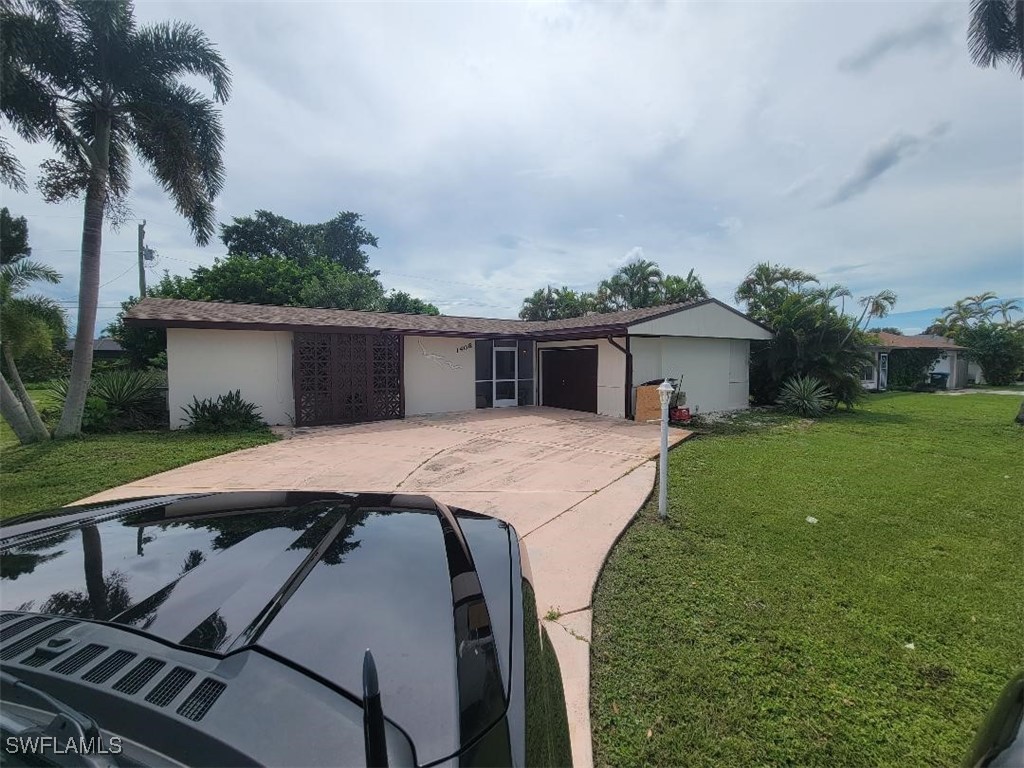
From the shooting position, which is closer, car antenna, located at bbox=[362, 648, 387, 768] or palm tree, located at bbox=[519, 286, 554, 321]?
car antenna, located at bbox=[362, 648, 387, 768]

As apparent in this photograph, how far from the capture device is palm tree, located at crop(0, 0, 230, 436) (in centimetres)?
873

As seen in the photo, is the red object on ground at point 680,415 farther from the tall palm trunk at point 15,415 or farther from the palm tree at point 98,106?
the tall palm trunk at point 15,415

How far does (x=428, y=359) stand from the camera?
1366cm

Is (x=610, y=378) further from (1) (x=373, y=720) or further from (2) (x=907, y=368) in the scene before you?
(2) (x=907, y=368)

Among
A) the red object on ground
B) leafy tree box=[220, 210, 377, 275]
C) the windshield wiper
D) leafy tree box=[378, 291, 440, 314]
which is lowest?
the red object on ground

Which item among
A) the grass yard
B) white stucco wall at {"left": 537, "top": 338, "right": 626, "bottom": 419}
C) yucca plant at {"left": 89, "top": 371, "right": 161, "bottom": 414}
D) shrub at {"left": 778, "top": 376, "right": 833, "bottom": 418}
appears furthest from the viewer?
shrub at {"left": 778, "top": 376, "right": 833, "bottom": 418}

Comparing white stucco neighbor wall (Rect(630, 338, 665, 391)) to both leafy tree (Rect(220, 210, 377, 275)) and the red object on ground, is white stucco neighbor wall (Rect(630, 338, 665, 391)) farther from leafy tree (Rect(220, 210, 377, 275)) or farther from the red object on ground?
leafy tree (Rect(220, 210, 377, 275))

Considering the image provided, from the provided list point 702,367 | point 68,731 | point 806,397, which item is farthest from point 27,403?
point 806,397

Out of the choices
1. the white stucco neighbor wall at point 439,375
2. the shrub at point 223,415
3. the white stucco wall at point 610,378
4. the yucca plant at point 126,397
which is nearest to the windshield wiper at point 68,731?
the shrub at point 223,415

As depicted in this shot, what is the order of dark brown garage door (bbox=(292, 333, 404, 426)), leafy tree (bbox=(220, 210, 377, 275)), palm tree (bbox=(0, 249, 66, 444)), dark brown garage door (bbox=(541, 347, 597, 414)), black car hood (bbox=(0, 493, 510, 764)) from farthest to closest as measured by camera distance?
leafy tree (bbox=(220, 210, 377, 275))
dark brown garage door (bbox=(541, 347, 597, 414))
dark brown garage door (bbox=(292, 333, 404, 426))
palm tree (bbox=(0, 249, 66, 444))
black car hood (bbox=(0, 493, 510, 764))

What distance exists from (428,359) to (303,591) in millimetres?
12508

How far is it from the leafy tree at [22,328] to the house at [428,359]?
166 cm

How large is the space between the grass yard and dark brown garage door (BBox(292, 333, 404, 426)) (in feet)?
29.1

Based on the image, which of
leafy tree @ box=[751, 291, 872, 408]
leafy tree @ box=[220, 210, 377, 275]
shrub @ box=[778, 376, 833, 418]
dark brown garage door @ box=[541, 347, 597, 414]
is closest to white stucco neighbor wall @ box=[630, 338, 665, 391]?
dark brown garage door @ box=[541, 347, 597, 414]
